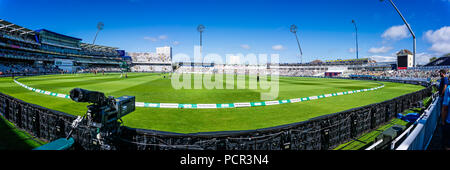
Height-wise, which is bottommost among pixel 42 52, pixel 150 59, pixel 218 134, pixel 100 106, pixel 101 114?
pixel 218 134

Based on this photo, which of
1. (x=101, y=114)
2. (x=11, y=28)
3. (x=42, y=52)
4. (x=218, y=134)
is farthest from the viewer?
(x=42, y=52)

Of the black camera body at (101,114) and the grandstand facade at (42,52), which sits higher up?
the grandstand facade at (42,52)

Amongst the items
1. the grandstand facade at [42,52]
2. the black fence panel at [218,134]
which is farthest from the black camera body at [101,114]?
the grandstand facade at [42,52]

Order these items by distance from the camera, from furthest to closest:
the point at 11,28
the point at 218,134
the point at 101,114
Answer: the point at 11,28 < the point at 218,134 < the point at 101,114

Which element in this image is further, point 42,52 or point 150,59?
point 150,59

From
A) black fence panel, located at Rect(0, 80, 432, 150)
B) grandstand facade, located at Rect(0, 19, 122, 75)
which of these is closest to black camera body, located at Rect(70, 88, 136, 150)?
black fence panel, located at Rect(0, 80, 432, 150)

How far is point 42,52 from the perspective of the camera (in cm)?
7188

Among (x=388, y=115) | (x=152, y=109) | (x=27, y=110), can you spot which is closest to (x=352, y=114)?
(x=388, y=115)

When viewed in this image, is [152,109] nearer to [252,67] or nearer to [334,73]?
[334,73]

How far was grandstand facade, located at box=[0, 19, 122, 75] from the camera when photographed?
186 feet

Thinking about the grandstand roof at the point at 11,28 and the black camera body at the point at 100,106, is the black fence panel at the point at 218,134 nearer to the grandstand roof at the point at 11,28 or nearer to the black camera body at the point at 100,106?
the black camera body at the point at 100,106

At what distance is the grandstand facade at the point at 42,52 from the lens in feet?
186

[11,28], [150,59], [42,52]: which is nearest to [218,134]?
[11,28]

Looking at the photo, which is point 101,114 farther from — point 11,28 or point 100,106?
point 11,28
